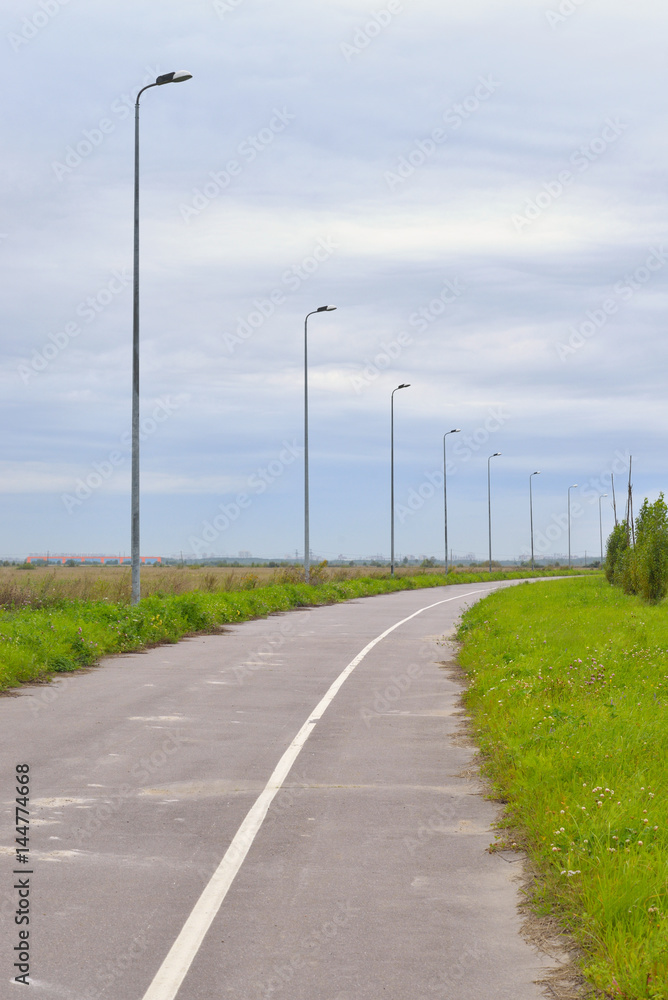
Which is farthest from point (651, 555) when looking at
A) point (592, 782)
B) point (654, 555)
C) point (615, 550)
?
point (592, 782)

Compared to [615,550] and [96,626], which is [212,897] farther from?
[615,550]

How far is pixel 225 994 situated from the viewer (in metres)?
4.46

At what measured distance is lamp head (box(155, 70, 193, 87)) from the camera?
20.3m

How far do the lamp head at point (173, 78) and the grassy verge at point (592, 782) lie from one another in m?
12.6

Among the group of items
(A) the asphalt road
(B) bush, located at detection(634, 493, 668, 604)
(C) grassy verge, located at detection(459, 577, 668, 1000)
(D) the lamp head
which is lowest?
(A) the asphalt road

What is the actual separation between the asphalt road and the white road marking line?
0.04 ft

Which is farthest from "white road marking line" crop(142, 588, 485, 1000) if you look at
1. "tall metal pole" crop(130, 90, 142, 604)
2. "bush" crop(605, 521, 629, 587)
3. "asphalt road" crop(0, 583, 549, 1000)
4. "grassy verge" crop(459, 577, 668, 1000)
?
"bush" crop(605, 521, 629, 587)

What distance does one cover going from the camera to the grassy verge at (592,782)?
4895mm

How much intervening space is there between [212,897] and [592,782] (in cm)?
314

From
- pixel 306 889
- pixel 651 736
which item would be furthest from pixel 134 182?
pixel 306 889

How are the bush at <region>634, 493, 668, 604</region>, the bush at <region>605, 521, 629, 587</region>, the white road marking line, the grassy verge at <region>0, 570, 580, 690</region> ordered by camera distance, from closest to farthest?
the white road marking line → the grassy verge at <region>0, 570, 580, 690</region> → the bush at <region>634, 493, 668, 604</region> → the bush at <region>605, 521, 629, 587</region>

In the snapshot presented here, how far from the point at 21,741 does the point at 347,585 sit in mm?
36897

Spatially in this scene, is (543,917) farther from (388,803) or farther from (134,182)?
(134,182)

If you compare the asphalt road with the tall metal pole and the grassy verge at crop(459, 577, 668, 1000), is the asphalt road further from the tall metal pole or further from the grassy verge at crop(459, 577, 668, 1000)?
the tall metal pole
